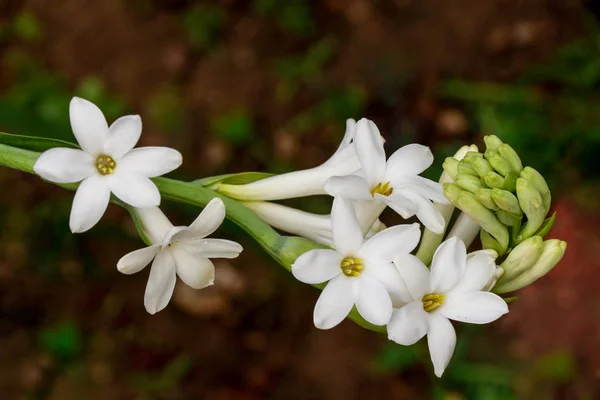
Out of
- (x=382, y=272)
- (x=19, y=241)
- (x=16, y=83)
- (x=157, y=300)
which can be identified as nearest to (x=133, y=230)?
(x=19, y=241)

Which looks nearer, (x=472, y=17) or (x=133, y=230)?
(x=133, y=230)

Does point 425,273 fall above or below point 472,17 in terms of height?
below

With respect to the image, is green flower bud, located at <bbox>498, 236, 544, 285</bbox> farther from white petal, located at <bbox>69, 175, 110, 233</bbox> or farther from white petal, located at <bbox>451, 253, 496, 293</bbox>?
white petal, located at <bbox>69, 175, 110, 233</bbox>

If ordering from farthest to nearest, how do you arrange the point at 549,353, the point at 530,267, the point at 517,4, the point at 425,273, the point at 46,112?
the point at 517,4 → the point at 46,112 → the point at 549,353 → the point at 530,267 → the point at 425,273

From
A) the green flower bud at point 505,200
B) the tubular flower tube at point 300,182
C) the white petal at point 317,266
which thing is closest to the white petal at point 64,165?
the tubular flower tube at point 300,182

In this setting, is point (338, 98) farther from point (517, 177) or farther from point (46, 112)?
point (517, 177)
